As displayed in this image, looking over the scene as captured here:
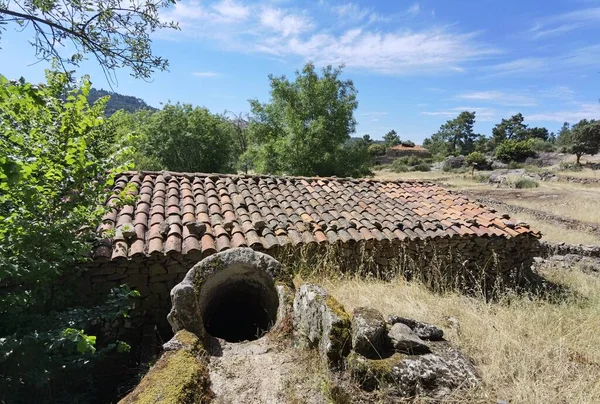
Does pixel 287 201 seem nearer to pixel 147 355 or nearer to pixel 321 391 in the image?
pixel 147 355

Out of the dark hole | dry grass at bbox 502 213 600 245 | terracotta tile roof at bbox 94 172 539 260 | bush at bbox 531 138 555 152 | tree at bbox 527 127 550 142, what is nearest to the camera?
the dark hole

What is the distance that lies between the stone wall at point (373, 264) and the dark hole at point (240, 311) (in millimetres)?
604

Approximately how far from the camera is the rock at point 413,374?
9.46 ft

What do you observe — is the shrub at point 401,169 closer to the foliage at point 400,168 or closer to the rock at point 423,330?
the foliage at point 400,168

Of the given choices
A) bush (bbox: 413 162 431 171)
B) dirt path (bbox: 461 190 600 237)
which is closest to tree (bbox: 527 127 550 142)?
bush (bbox: 413 162 431 171)

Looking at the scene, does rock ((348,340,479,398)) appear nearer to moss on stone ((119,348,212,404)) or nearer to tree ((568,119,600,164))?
moss on stone ((119,348,212,404))

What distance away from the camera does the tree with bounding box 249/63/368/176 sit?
21812 mm

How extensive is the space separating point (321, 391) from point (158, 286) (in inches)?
138

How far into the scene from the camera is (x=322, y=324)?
134 inches

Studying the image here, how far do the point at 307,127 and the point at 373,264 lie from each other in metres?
17.2

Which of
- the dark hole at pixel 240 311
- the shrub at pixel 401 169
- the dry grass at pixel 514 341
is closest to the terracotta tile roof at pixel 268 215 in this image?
the dark hole at pixel 240 311

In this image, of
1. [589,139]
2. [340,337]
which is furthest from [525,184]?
[340,337]

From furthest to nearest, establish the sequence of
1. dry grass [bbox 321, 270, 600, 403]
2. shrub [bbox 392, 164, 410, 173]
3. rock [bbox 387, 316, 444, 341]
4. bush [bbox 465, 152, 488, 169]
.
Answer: shrub [bbox 392, 164, 410, 173], bush [bbox 465, 152, 488, 169], rock [bbox 387, 316, 444, 341], dry grass [bbox 321, 270, 600, 403]

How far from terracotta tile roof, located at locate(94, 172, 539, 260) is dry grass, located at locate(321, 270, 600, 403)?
1.36 metres
